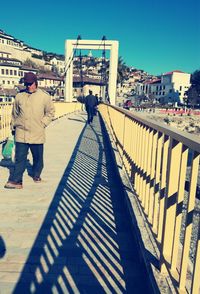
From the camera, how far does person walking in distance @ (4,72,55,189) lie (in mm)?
4887

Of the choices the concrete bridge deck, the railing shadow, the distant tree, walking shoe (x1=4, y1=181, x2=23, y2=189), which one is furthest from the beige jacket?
the distant tree

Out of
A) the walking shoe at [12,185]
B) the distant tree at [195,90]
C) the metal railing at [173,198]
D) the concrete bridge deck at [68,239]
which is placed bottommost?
the concrete bridge deck at [68,239]

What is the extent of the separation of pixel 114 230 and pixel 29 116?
7.99 feet

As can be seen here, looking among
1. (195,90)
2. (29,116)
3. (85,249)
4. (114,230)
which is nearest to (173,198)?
(85,249)

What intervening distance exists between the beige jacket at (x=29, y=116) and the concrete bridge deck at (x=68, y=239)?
0.92m

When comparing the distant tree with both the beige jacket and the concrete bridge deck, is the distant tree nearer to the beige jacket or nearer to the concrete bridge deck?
the concrete bridge deck

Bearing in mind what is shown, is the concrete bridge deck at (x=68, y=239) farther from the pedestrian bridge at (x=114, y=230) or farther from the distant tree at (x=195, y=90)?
the distant tree at (x=195, y=90)

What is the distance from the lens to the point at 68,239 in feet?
10.8

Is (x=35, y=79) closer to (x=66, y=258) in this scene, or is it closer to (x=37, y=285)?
(x=66, y=258)

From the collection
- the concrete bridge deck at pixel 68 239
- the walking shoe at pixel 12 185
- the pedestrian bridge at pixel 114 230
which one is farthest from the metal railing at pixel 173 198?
the walking shoe at pixel 12 185

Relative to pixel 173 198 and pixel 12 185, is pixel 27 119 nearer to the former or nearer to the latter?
pixel 12 185

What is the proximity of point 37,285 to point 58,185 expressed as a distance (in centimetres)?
292

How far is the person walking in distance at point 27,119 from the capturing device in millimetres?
4887

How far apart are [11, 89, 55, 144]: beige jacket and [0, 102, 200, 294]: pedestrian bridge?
924 mm
